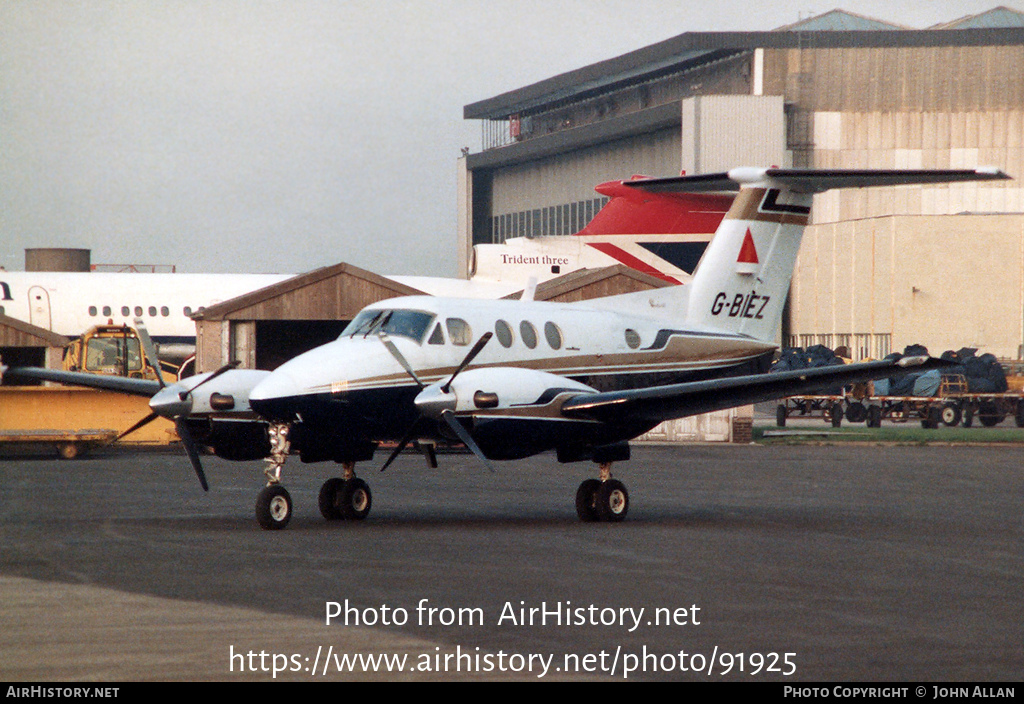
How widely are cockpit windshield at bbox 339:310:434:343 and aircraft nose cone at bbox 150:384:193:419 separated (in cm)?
225

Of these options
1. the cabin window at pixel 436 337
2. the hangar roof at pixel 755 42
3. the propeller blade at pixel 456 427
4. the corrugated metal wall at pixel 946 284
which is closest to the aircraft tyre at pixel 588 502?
the propeller blade at pixel 456 427

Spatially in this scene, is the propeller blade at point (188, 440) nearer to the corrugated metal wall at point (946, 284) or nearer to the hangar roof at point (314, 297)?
the hangar roof at point (314, 297)

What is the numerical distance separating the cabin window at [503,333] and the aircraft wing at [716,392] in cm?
168

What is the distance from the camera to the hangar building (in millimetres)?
61156

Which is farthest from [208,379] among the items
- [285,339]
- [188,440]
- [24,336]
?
[285,339]

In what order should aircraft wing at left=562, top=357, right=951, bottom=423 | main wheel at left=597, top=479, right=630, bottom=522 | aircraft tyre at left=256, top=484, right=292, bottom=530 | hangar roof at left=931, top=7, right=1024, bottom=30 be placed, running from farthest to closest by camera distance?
hangar roof at left=931, top=7, right=1024, bottom=30 < main wheel at left=597, top=479, right=630, bottom=522 < aircraft wing at left=562, top=357, right=951, bottom=423 < aircraft tyre at left=256, top=484, right=292, bottom=530

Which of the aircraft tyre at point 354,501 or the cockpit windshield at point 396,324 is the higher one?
the cockpit windshield at point 396,324

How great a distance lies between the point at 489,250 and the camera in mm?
55312

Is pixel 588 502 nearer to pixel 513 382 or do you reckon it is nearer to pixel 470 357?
pixel 513 382

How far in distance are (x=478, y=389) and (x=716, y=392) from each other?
3.10 m

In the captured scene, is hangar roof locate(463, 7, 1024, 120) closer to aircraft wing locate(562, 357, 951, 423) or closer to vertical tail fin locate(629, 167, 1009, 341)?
vertical tail fin locate(629, 167, 1009, 341)

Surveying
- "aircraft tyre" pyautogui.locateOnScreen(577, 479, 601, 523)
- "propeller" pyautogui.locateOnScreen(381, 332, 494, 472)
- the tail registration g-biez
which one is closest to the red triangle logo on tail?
the tail registration g-biez

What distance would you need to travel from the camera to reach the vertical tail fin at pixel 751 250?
20.9m

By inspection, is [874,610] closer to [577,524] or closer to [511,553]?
[511,553]
